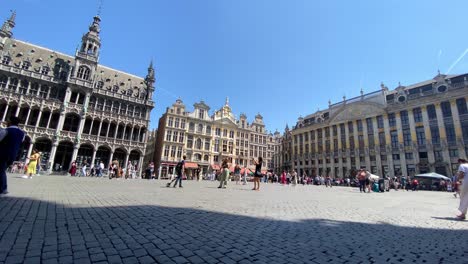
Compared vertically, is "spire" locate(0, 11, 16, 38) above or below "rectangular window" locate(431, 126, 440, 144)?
above

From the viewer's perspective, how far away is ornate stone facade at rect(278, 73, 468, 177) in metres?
35.7

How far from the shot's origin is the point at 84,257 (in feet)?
8.34

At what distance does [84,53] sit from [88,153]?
59.8 ft

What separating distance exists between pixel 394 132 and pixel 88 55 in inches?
2337

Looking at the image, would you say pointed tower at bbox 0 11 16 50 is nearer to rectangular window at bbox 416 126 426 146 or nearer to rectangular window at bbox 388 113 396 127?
rectangular window at bbox 388 113 396 127

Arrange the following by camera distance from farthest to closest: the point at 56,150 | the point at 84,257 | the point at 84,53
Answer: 1. the point at 84,53
2. the point at 56,150
3. the point at 84,257

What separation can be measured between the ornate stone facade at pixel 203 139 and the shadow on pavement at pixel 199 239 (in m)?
40.9

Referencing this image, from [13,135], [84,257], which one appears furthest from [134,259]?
[13,135]

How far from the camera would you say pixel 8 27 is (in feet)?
126

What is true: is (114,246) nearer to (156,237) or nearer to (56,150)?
(156,237)

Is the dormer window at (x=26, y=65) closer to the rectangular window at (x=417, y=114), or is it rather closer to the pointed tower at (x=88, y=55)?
the pointed tower at (x=88, y=55)

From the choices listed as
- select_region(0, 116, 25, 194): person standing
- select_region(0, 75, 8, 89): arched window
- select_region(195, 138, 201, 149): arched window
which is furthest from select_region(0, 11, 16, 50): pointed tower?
select_region(0, 116, 25, 194): person standing

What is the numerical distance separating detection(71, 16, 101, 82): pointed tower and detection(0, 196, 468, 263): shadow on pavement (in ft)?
137

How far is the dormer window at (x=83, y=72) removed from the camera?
3893 cm
